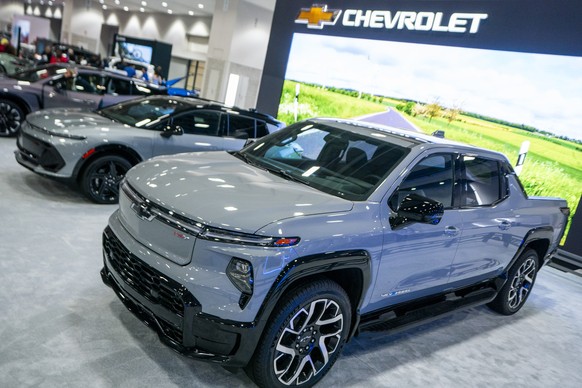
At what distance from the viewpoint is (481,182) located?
12.6 feet

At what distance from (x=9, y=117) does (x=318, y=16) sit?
24.9 feet

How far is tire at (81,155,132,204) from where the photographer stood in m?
5.32

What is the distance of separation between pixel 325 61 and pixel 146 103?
6.96 m

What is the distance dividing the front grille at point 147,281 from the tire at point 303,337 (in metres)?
0.50

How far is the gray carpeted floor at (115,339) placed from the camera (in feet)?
8.70

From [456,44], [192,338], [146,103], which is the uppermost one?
[456,44]

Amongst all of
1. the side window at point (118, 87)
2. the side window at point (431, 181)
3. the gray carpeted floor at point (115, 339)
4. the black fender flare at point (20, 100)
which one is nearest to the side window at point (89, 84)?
the side window at point (118, 87)

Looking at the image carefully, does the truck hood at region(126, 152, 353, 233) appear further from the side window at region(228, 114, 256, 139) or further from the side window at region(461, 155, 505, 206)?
the side window at region(228, 114, 256, 139)

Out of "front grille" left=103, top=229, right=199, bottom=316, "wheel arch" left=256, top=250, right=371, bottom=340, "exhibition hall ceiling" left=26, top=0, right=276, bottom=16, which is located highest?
"exhibition hall ceiling" left=26, top=0, right=276, bottom=16

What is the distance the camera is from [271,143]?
12.5 ft

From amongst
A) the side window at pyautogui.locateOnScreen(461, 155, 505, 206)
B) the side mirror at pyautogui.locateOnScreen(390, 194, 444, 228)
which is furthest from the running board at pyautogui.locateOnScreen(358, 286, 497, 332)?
the side window at pyautogui.locateOnScreen(461, 155, 505, 206)

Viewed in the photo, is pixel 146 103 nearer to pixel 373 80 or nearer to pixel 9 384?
pixel 9 384

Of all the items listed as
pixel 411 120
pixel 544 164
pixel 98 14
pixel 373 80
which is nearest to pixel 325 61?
pixel 373 80

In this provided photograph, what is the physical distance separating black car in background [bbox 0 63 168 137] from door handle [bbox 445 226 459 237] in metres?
6.59
